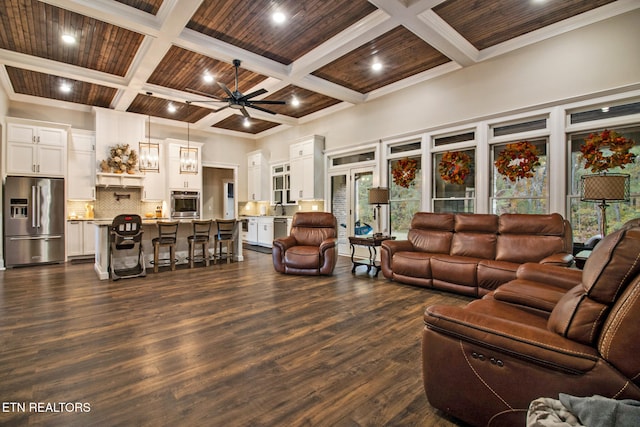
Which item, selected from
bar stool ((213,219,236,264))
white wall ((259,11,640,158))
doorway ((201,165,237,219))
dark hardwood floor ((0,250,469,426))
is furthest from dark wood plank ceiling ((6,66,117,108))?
white wall ((259,11,640,158))

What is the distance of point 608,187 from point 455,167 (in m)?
2.36

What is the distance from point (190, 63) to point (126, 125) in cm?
332

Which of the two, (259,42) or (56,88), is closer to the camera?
(259,42)

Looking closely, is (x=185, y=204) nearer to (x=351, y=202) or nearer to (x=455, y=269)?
(x=351, y=202)

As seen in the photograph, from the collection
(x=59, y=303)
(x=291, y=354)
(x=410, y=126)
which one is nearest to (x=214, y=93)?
(x=410, y=126)

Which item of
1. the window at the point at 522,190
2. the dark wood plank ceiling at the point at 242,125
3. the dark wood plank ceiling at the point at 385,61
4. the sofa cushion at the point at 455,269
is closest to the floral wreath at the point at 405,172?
the window at the point at 522,190

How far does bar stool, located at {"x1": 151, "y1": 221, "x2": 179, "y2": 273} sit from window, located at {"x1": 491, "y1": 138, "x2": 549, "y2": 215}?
18.1 feet

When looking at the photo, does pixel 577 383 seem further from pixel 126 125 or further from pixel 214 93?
pixel 126 125

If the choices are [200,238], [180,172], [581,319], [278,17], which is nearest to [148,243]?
[200,238]

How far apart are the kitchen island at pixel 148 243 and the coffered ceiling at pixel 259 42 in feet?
8.54

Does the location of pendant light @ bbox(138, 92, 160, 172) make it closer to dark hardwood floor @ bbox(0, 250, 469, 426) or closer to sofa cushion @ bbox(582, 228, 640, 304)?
dark hardwood floor @ bbox(0, 250, 469, 426)

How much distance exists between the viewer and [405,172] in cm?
611

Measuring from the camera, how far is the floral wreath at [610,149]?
12.4 feet

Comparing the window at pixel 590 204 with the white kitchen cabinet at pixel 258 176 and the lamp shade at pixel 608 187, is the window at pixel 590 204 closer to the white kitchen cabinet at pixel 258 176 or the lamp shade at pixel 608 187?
the lamp shade at pixel 608 187
